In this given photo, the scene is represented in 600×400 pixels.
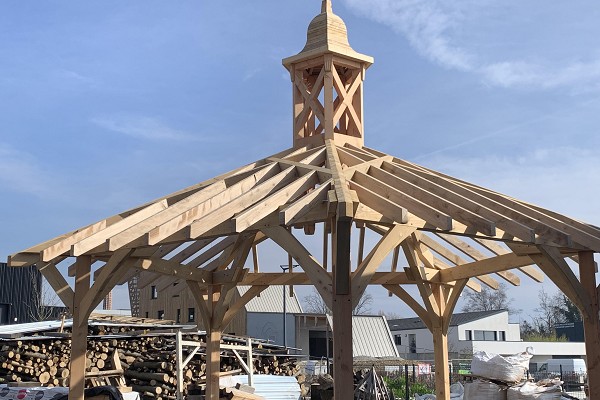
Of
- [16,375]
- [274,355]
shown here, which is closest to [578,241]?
[16,375]

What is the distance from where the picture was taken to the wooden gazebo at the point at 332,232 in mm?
7480

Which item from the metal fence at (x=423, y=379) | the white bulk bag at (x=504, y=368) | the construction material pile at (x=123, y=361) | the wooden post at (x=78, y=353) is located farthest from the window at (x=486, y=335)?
the wooden post at (x=78, y=353)

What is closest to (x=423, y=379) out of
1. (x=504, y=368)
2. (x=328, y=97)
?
(x=504, y=368)

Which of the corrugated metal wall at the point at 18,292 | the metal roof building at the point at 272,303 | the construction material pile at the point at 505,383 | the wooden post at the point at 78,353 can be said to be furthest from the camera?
the metal roof building at the point at 272,303

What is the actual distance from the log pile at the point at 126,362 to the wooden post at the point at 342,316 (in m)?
9.74

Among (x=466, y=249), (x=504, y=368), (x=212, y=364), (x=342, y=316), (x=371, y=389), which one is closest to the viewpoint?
(x=342, y=316)

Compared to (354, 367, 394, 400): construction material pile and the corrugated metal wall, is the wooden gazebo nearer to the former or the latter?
(354, 367, 394, 400): construction material pile

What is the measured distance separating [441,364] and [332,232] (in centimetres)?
496

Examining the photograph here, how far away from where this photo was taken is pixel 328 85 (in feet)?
35.0

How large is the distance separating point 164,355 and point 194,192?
993 cm

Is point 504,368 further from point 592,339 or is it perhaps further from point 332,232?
point 332,232

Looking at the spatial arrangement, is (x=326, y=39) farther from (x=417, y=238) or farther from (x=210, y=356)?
(x=210, y=356)

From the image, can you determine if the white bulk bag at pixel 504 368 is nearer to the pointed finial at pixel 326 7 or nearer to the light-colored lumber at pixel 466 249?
the light-colored lumber at pixel 466 249

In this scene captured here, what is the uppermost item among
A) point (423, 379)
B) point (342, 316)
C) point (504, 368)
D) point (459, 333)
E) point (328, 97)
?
point (328, 97)
